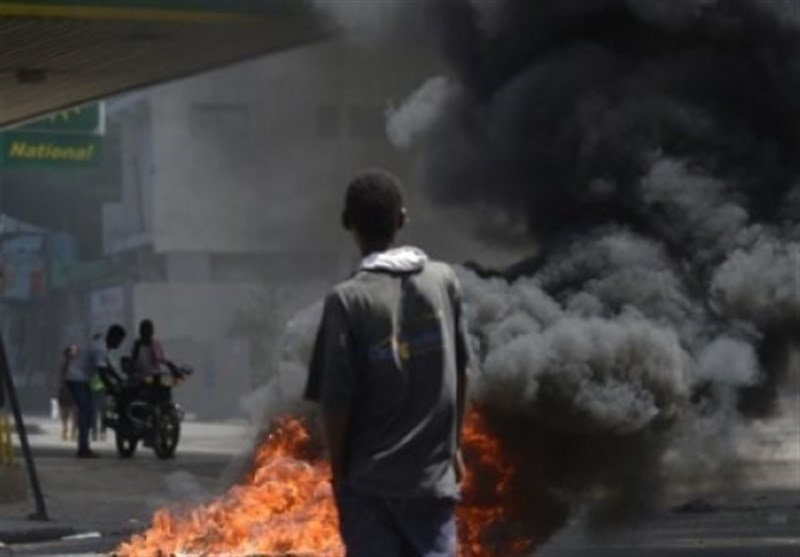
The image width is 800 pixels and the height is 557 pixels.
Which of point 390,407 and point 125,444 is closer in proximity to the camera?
point 390,407

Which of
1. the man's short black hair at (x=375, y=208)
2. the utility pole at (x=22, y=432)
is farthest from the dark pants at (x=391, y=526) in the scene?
the utility pole at (x=22, y=432)

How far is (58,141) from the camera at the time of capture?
117 ft

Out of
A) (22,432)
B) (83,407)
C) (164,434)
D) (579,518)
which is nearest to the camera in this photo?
(579,518)

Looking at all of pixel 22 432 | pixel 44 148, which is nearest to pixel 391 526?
pixel 22 432

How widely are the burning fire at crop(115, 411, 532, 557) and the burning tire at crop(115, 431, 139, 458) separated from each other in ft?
54.8

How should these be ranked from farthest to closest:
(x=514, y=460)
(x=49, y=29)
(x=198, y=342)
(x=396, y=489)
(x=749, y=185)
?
(x=198, y=342), (x=49, y=29), (x=749, y=185), (x=514, y=460), (x=396, y=489)

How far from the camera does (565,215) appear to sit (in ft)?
36.4

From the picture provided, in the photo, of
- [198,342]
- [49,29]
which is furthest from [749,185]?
[198,342]

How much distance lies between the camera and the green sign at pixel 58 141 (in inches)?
1351

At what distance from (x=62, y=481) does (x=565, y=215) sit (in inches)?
494

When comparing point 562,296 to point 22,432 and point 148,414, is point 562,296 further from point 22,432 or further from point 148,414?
point 148,414

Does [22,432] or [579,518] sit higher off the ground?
[22,432]

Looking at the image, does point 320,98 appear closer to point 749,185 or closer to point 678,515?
point 678,515

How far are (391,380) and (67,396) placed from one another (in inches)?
1021
